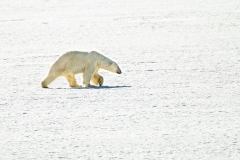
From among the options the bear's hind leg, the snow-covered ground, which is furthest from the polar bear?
the snow-covered ground

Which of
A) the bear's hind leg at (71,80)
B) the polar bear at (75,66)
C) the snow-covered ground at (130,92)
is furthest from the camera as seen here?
the bear's hind leg at (71,80)

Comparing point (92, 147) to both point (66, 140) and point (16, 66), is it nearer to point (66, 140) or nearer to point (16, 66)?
point (66, 140)

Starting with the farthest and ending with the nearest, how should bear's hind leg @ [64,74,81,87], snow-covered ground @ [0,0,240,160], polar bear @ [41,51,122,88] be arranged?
bear's hind leg @ [64,74,81,87], polar bear @ [41,51,122,88], snow-covered ground @ [0,0,240,160]

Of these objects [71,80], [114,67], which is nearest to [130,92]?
[114,67]

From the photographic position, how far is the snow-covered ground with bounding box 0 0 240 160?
501cm

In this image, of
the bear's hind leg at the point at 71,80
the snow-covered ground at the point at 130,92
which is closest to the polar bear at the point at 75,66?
the bear's hind leg at the point at 71,80

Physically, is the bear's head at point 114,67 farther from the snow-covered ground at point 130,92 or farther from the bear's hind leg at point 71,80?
the bear's hind leg at point 71,80

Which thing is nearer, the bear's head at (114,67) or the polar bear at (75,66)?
the polar bear at (75,66)

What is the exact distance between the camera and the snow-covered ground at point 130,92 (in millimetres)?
5012

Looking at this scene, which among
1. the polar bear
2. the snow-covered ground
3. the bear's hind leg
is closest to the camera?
the snow-covered ground

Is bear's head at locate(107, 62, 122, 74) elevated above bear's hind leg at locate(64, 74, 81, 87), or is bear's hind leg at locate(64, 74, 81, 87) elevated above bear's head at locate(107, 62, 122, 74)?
bear's head at locate(107, 62, 122, 74)

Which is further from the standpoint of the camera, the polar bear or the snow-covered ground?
the polar bear

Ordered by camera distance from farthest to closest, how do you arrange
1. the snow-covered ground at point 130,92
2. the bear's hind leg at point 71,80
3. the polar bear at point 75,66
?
the bear's hind leg at point 71,80, the polar bear at point 75,66, the snow-covered ground at point 130,92

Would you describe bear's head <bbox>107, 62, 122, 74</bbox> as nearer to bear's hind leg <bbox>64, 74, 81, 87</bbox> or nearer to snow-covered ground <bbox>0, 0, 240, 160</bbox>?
snow-covered ground <bbox>0, 0, 240, 160</bbox>
